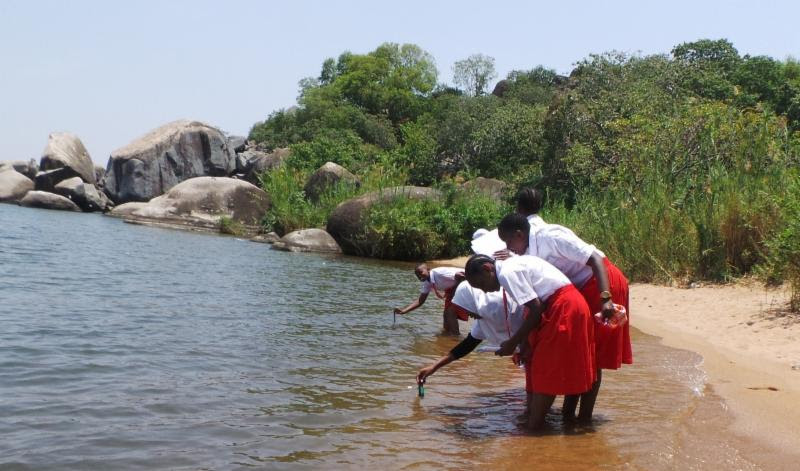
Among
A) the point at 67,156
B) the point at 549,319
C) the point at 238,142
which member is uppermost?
the point at 238,142

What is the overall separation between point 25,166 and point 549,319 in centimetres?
4225

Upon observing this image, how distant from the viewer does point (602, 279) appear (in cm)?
522

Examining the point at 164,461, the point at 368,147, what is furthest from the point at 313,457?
the point at 368,147

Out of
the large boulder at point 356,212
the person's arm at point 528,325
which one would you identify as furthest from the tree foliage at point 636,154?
the person's arm at point 528,325

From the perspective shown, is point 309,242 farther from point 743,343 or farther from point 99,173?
point 99,173

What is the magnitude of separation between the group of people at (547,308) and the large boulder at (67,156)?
1407 inches

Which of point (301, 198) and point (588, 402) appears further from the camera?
point (301, 198)

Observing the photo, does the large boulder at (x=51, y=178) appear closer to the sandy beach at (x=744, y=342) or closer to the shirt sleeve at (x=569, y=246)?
the sandy beach at (x=744, y=342)

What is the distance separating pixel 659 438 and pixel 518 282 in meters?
1.47

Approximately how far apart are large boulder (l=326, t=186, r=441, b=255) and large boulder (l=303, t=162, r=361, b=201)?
376 cm

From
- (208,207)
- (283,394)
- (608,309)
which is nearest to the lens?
(608,309)

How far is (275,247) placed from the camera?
22672 millimetres

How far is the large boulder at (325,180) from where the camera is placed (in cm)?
2708

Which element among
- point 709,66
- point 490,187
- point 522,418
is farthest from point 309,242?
point 709,66
